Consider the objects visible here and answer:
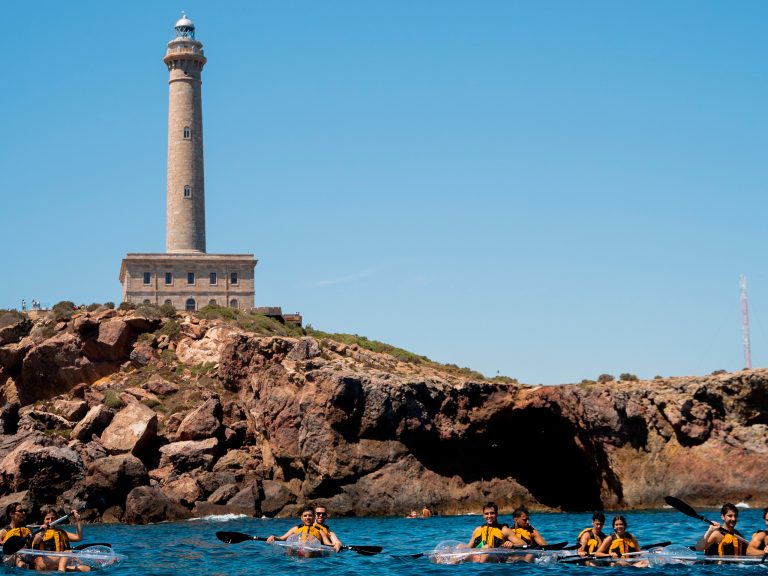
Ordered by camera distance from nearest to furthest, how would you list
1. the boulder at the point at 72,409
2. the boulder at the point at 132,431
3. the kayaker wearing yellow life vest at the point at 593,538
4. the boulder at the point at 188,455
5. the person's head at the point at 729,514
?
1. the person's head at the point at 729,514
2. the kayaker wearing yellow life vest at the point at 593,538
3. the boulder at the point at 188,455
4. the boulder at the point at 132,431
5. the boulder at the point at 72,409

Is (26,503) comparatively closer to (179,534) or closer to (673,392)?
(179,534)

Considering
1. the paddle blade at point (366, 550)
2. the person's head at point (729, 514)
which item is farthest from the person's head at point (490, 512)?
the person's head at point (729, 514)

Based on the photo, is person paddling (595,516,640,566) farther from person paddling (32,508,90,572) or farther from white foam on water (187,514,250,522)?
white foam on water (187,514,250,522)

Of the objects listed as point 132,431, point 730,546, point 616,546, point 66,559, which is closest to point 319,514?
point 66,559

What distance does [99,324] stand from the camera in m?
65.6

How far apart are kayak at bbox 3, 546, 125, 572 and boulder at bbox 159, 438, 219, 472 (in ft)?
75.5

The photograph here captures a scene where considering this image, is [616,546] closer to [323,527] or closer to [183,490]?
[323,527]

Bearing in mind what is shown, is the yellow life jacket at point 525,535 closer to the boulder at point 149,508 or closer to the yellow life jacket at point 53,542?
the yellow life jacket at point 53,542

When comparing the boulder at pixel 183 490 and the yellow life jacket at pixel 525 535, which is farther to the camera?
the boulder at pixel 183 490

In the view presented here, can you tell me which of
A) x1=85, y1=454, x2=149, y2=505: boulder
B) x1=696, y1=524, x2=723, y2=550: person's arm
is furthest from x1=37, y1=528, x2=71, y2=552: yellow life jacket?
x1=85, y1=454, x2=149, y2=505: boulder

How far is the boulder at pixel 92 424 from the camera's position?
53.2 meters

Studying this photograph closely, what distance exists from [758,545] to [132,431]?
112 feet

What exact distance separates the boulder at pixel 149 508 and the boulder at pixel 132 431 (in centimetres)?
562

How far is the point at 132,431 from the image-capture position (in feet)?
170
